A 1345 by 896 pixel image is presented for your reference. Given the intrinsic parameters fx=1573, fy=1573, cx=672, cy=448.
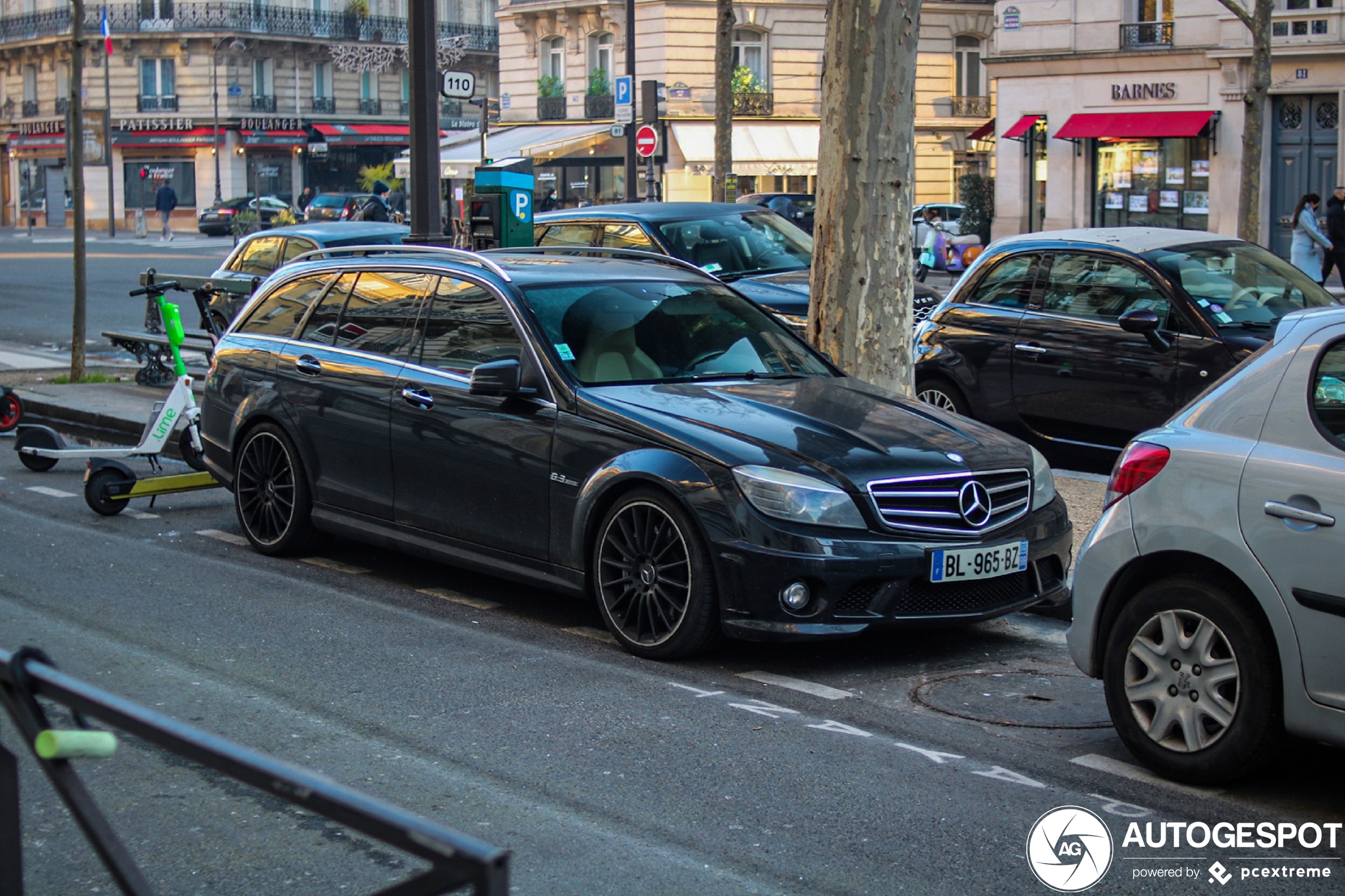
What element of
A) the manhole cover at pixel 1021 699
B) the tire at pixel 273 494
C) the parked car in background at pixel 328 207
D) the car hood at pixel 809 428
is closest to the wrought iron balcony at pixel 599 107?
the parked car in background at pixel 328 207

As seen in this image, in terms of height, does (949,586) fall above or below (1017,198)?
below

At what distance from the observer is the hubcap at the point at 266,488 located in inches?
316

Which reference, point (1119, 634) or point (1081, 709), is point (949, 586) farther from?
point (1119, 634)

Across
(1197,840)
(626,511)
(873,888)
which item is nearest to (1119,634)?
(1197,840)

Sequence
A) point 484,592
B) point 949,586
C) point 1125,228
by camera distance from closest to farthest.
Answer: point 949,586, point 484,592, point 1125,228

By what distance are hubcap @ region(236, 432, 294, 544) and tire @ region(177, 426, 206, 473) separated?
1221mm

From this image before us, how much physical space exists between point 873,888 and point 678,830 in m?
0.62

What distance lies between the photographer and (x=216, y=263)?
38969 millimetres

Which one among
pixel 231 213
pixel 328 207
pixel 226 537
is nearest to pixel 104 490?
pixel 226 537

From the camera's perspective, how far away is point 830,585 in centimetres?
579

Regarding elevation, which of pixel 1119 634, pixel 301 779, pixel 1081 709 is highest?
pixel 301 779

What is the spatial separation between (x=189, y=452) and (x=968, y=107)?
4448 centimetres

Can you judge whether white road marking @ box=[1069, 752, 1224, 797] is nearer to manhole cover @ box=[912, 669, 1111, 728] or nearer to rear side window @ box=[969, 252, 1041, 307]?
manhole cover @ box=[912, 669, 1111, 728]

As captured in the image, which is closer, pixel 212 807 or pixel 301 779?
pixel 301 779
